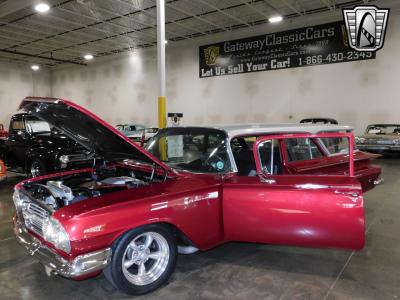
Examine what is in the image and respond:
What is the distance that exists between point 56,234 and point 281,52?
568 inches

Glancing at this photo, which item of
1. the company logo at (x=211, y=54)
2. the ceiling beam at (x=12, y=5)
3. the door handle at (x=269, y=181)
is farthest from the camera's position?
the company logo at (x=211, y=54)

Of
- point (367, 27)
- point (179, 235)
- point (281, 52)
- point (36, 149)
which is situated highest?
point (367, 27)

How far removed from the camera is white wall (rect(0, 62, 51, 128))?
2333 centimetres

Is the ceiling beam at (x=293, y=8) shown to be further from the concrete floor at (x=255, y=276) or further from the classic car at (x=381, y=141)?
the concrete floor at (x=255, y=276)

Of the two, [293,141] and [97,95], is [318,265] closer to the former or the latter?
[293,141]

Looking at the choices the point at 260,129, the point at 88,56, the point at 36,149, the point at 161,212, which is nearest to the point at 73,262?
the point at 161,212

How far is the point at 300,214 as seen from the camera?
2795 millimetres

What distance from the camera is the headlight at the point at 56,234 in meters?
2.35

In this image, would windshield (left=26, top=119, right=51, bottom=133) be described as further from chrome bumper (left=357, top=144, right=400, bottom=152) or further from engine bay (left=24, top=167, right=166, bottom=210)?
chrome bumper (left=357, top=144, right=400, bottom=152)

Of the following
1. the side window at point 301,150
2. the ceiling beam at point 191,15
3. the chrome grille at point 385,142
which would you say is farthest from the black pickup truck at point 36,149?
the chrome grille at point 385,142

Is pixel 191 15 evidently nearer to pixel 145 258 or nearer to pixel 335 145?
pixel 335 145

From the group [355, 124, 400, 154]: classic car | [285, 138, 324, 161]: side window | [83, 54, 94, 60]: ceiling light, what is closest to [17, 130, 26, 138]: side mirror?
[285, 138, 324, 161]: side window

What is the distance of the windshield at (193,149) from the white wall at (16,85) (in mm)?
22338

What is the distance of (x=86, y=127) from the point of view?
9.98 ft
